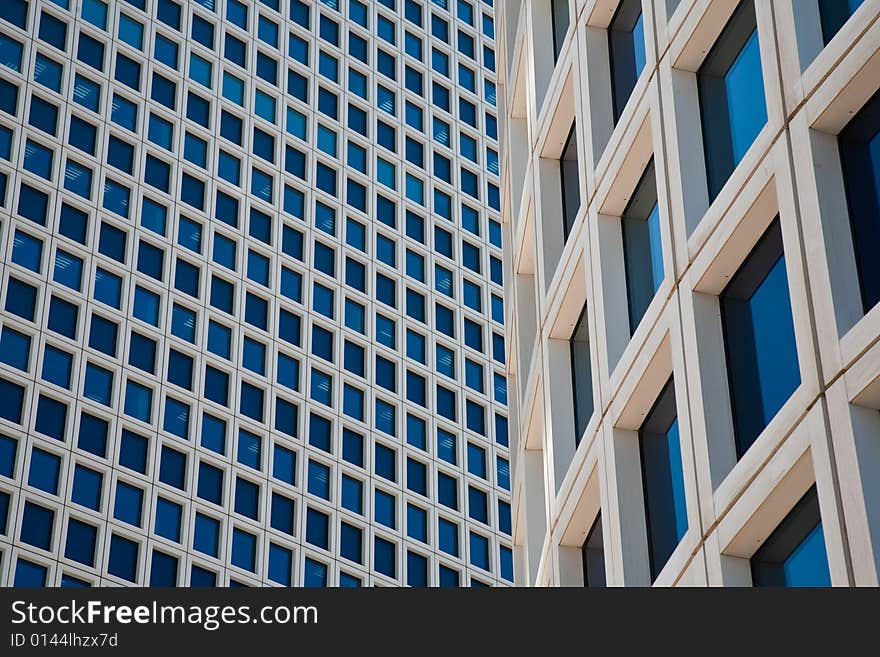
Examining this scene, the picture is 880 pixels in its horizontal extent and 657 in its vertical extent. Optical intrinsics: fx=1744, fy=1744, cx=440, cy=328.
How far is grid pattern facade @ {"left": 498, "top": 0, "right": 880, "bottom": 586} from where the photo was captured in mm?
16281

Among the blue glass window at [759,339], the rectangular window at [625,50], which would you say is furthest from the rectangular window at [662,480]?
the rectangular window at [625,50]

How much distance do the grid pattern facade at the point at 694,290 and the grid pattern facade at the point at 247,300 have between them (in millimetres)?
42335

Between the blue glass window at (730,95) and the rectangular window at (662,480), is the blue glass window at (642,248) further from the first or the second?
the blue glass window at (730,95)

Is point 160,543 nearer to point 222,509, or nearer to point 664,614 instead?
point 222,509

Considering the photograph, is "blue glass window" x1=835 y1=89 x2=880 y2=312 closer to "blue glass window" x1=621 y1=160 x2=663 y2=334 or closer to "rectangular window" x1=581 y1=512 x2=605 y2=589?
"blue glass window" x1=621 y1=160 x2=663 y2=334

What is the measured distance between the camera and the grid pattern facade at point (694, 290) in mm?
16281

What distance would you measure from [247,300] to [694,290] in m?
59.9

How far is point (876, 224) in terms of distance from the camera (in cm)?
1652

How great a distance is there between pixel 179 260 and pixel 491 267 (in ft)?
62.9

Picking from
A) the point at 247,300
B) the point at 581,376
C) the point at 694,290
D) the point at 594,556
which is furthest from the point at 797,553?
the point at 247,300

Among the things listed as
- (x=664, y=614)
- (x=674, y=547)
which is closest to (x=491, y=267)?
(x=674, y=547)

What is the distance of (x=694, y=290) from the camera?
19.8 metres

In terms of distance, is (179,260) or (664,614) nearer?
(664,614)

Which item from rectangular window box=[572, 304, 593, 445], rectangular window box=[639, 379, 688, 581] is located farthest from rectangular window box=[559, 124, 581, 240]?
rectangular window box=[639, 379, 688, 581]
